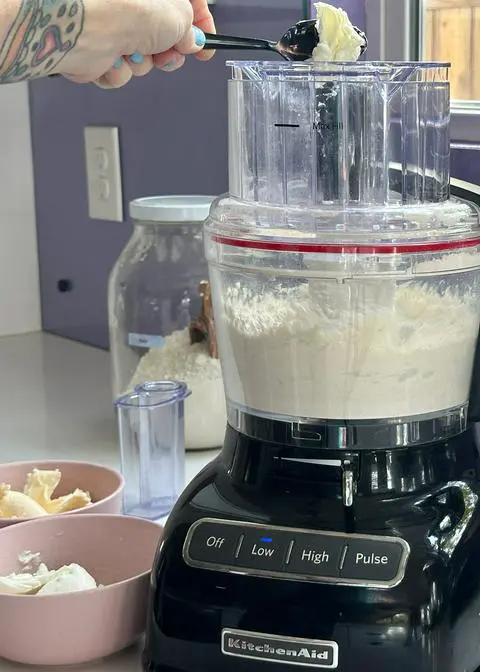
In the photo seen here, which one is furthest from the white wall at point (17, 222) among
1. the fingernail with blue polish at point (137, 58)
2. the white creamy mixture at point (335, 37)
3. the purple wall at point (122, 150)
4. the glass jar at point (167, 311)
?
the white creamy mixture at point (335, 37)

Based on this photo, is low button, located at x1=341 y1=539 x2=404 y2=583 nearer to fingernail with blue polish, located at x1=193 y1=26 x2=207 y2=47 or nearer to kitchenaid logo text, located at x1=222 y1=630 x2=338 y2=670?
kitchenaid logo text, located at x1=222 y1=630 x2=338 y2=670

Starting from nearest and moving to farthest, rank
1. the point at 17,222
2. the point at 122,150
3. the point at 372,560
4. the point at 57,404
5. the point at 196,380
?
the point at 372,560 → the point at 196,380 → the point at 57,404 → the point at 122,150 → the point at 17,222

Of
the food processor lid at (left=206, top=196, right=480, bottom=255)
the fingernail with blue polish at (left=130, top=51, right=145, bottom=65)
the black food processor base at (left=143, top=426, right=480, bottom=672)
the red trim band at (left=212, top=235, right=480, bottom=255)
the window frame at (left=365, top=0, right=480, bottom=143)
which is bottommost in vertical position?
the black food processor base at (left=143, top=426, right=480, bottom=672)

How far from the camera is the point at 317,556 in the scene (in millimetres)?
660

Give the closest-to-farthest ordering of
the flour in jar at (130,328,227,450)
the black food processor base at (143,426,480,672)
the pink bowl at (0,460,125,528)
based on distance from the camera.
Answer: the black food processor base at (143,426,480,672), the pink bowl at (0,460,125,528), the flour in jar at (130,328,227,450)

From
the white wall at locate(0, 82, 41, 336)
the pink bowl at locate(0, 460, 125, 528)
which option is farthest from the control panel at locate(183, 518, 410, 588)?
the white wall at locate(0, 82, 41, 336)

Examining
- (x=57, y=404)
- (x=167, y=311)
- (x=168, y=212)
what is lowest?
(x=57, y=404)

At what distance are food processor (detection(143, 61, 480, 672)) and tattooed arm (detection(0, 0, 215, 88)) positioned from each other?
75mm

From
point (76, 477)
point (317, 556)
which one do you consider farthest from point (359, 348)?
point (76, 477)

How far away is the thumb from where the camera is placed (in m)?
0.84

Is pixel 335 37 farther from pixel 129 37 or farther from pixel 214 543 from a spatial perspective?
pixel 214 543

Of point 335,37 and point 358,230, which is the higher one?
point 335,37

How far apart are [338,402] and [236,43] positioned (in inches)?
11.6

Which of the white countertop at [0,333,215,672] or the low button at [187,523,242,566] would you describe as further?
the white countertop at [0,333,215,672]
